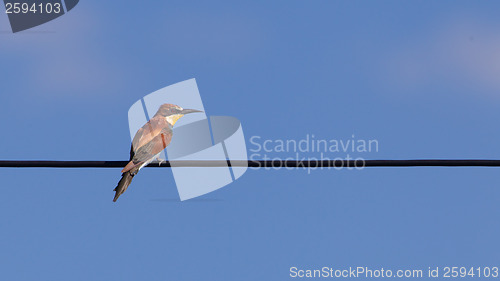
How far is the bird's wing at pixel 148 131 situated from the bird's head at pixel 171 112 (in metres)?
0.20

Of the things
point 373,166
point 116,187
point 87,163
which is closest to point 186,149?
point 116,187

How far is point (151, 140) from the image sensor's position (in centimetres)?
938

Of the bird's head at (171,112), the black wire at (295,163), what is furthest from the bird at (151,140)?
the black wire at (295,163)

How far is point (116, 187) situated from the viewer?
8.41 metres

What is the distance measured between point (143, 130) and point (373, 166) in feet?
15.0

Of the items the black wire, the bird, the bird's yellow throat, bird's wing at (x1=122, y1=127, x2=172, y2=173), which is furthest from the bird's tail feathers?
the black wire

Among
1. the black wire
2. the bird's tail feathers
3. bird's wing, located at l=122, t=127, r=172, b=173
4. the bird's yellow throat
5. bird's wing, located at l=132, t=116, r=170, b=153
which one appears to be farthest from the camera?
the bird's yellow throat

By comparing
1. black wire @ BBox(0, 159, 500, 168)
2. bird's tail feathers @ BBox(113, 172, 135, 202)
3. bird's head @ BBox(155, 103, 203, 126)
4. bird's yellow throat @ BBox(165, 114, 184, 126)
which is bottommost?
bird's tail feathers @ BBox(113, 172, 135, 202)

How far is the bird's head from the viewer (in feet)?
33.8

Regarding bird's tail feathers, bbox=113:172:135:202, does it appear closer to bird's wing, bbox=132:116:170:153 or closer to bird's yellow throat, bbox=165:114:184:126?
bird's wing, bbox=132:116:170:153

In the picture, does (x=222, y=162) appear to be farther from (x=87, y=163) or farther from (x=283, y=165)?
(x=87, y=163)

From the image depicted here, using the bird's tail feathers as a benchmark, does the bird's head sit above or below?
above

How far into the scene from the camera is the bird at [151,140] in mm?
8445

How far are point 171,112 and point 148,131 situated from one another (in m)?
0.83
